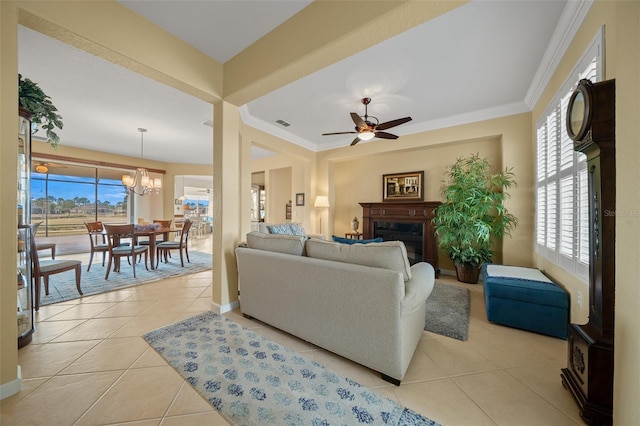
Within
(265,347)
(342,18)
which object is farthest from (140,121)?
(265,347)

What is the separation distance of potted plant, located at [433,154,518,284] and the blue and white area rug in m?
3.08

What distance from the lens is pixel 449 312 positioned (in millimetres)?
2641

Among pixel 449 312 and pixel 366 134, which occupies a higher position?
pixel 366 134

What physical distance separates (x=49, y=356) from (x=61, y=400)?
0.70 m

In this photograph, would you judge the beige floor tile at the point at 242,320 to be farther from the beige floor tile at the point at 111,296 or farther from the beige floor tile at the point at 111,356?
the beige floor tile at the point at 111,296

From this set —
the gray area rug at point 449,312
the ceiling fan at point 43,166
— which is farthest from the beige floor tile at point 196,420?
the ceiling fan at point 43,166

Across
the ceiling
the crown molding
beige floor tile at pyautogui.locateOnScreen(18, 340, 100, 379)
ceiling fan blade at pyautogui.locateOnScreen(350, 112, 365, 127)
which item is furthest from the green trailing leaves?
beige floor tile at pyautogui.locateOnScreen(18, 340, 100, 379)

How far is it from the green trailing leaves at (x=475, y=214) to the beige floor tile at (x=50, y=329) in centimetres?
482

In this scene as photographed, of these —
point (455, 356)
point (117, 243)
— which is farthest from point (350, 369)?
point (117, 243)

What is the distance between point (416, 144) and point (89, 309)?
5.38 meters

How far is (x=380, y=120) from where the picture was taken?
415 centimetres

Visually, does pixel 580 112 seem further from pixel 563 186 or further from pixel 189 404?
pixel 189 404

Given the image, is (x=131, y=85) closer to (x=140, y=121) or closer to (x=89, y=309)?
(x=140, y=121)

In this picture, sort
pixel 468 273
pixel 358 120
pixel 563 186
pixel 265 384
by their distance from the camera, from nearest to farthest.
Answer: pixel 265 384
pixel 563 186
pixel 358 120
pixel 468 273
